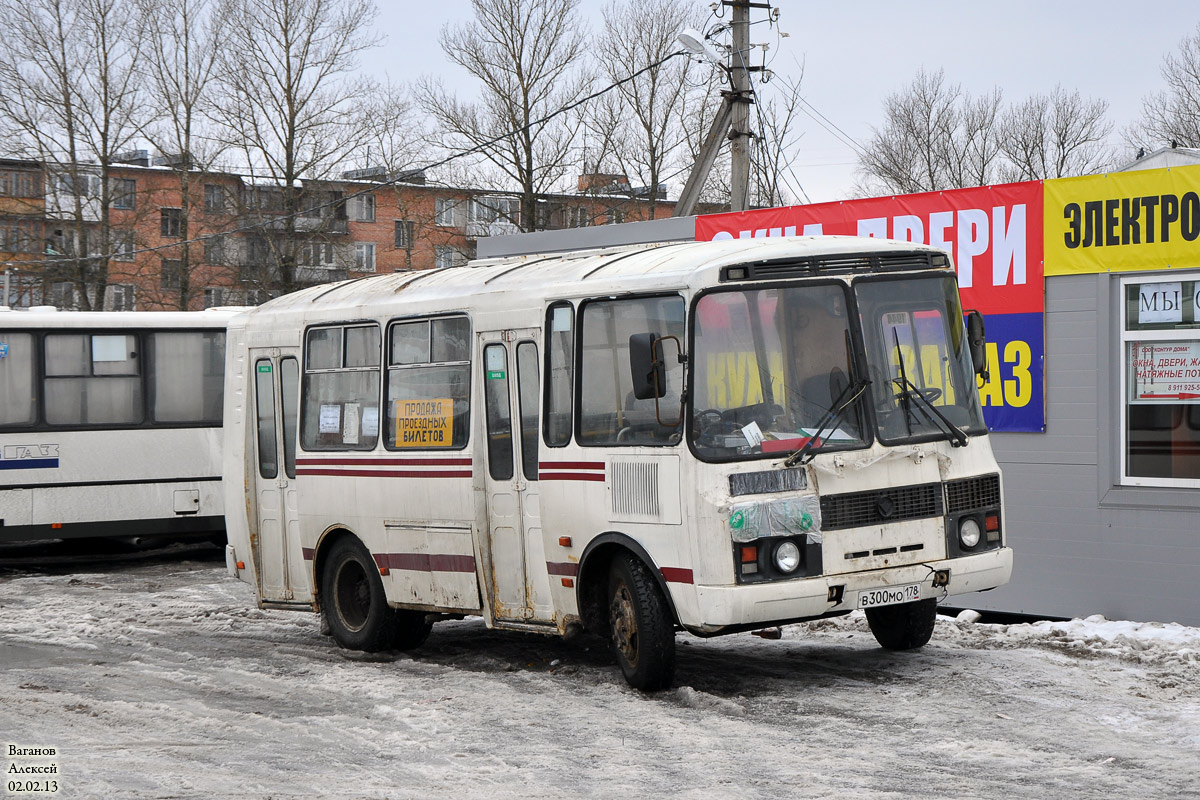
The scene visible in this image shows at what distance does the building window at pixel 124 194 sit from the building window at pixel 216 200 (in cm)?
230

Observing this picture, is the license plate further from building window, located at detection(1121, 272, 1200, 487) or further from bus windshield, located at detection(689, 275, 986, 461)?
building window, located at detection(1121, 272, 1200, 487)

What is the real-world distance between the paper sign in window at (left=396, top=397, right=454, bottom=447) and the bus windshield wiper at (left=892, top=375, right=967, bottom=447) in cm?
327

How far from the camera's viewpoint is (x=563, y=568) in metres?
9.55

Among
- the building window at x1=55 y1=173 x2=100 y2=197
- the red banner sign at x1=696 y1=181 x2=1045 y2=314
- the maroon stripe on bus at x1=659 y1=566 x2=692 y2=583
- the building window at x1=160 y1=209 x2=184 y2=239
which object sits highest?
the building window at x1=55 y1=173 x2=100 y2=197

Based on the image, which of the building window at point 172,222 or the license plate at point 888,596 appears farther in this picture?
the building window at point 172,222

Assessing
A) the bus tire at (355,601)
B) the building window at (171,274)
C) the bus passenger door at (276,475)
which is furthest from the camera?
the building window at (171,274)

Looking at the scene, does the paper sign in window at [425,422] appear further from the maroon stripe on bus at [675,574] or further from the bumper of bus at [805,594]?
the bumper of bus at [805,594]

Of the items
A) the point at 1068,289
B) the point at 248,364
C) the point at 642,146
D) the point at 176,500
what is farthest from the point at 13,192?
the point at 1068,289

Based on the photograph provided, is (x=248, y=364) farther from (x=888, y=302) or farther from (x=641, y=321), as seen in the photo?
(x=888, y=302)

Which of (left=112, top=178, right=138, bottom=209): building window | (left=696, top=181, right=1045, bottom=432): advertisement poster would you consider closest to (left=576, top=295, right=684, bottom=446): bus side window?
(left=696, top=181, right=1045, bottom=432): advertisement poster

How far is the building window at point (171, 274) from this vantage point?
49.3 metres

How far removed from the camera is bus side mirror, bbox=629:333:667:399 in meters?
8.57

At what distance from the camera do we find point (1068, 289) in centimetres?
1252

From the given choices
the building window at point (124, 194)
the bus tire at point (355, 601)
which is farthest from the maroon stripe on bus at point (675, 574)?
the building window at point (124, 194)
